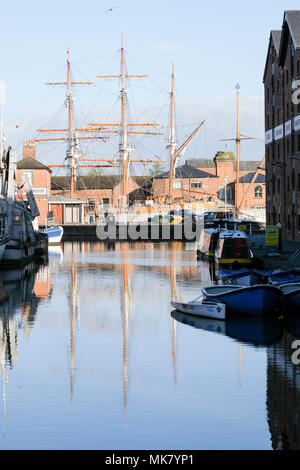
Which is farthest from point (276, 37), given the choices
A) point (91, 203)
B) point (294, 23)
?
point (91, 203)

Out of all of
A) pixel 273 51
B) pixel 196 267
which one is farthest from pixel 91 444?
pixel 273 51

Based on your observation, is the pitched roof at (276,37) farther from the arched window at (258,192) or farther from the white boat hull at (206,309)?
the arched window at (258,192)

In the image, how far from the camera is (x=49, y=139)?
131 metres

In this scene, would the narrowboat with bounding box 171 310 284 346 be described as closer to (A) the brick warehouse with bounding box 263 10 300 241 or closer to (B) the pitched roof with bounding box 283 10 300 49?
(A) the brick warehouse with bounding box 263 10 300 241

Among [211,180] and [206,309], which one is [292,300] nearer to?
[206,309]

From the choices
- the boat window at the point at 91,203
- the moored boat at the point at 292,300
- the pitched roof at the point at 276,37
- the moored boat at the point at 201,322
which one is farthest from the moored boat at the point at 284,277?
the boat window at the point at 91,203

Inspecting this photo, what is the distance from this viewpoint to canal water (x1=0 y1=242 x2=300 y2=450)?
48.0 feet

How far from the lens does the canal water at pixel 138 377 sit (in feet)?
48.0

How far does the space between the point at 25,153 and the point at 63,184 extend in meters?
22.5

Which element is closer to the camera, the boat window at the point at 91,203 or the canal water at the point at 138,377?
the canal water at the point at 138,377

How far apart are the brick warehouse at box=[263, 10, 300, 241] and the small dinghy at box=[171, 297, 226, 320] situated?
111 feet

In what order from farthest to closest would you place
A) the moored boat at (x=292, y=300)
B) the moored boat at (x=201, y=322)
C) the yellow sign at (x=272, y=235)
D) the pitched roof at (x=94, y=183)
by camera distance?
the pitched roof at (x=94, y=183) < the yellow sign at (x=272, y=235) < the moored boat at (x=292, y=300) < the moored boat at (x=201, y=322)

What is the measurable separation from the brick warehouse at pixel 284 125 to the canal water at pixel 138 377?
99.8ft

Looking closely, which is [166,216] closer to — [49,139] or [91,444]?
[49,139]
